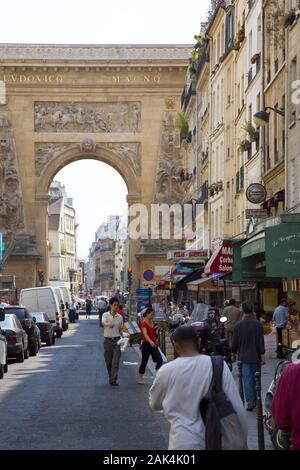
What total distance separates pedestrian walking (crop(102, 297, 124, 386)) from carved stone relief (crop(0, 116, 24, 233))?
56.8m

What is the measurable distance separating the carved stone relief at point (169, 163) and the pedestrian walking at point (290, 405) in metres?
71.1

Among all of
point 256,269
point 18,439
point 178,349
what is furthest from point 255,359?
point 256,269

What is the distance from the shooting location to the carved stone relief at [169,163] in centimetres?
7906

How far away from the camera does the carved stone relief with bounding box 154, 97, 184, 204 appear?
259 feet

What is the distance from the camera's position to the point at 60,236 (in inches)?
5901

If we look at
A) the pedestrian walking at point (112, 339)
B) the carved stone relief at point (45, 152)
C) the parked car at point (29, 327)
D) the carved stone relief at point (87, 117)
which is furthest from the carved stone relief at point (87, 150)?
the pedestrian walking at point (112, 339)

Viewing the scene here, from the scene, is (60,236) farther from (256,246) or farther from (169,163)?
(256,246)

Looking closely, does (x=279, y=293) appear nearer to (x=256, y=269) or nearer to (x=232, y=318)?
(x=256, y=269)

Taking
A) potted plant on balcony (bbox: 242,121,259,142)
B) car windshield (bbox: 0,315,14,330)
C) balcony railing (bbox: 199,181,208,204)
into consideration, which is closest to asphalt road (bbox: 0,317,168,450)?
car windshield (bbox: 0,315,14,330)

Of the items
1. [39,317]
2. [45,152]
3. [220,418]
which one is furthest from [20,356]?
[45,152]

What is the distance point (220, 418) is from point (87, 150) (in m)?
71.5

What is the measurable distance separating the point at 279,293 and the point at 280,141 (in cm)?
461

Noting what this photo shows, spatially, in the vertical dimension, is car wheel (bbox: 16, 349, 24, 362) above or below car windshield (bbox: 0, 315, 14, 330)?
below

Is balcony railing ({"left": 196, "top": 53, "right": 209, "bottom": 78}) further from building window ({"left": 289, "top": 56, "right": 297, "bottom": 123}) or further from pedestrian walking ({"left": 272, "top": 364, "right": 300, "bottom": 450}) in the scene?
pedestrian walking ({"left": 272, "top": 364, "right": 300, "bottom": 450})
